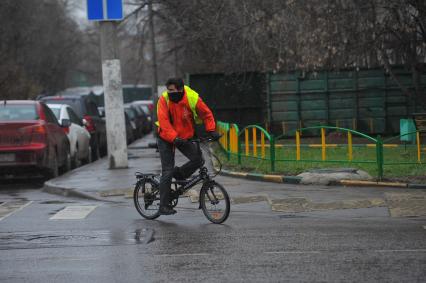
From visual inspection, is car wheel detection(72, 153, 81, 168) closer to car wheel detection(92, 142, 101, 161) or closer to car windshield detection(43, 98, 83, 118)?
car windshield detection(43, 98, 83, 118)

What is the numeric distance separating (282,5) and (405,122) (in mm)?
4192

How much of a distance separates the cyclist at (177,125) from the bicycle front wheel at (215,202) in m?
0.34

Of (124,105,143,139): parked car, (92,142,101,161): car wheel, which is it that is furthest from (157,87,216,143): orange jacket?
(124,105,143,139): parked car

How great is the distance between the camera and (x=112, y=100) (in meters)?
18.7

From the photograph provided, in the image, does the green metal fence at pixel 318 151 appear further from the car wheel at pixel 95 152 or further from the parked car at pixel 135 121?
the parked car at pixel 135 121

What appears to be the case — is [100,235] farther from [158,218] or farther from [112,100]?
[112,100]

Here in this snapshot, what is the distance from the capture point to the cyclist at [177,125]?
1055 centimetres

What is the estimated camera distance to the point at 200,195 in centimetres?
1071

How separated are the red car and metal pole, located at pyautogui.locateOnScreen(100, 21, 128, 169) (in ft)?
4.45

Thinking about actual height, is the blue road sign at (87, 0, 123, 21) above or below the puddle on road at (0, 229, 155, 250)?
above

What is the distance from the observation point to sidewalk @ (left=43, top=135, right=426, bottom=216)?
1184 centimetres

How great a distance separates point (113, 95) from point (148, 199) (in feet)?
25.3

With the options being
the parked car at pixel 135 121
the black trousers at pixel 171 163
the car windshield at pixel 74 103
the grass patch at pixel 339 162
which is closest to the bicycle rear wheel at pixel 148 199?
the black trousers at pixel 171 163

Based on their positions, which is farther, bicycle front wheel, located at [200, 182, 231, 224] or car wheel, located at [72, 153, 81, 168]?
car wheel, located at [72, 153, 81, 168]
